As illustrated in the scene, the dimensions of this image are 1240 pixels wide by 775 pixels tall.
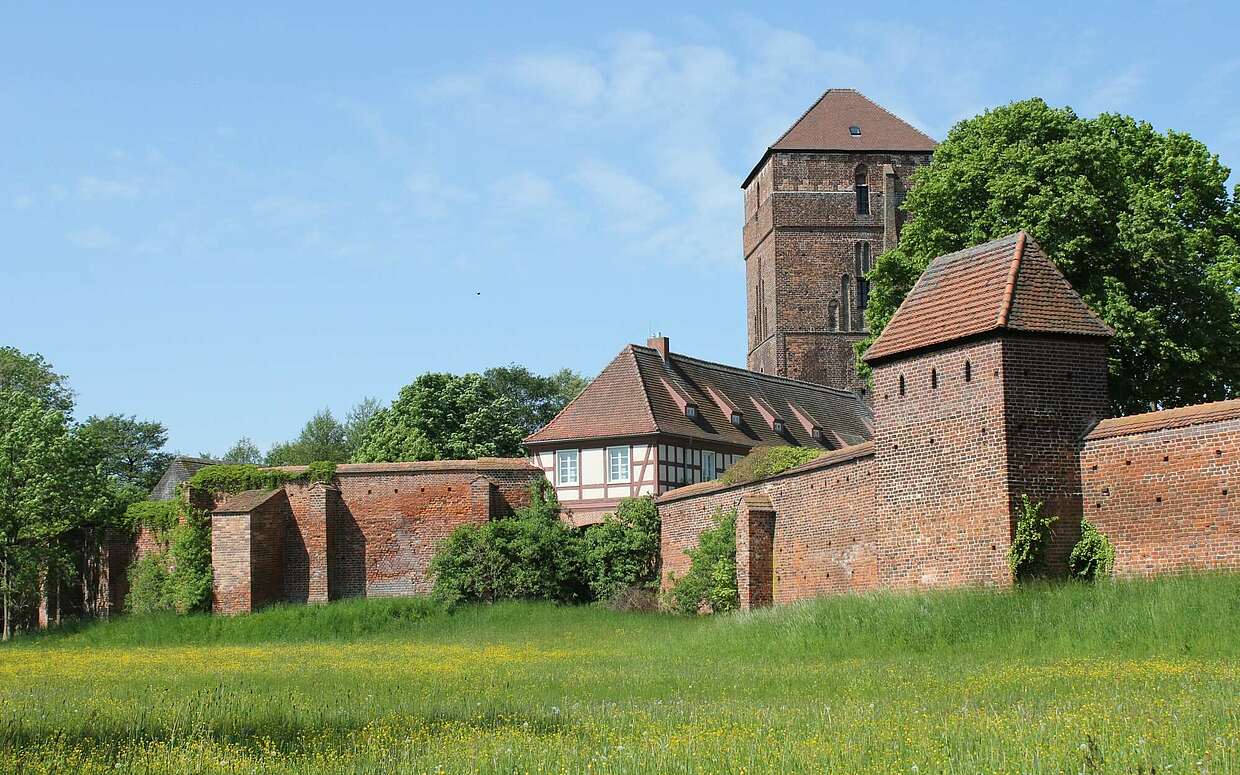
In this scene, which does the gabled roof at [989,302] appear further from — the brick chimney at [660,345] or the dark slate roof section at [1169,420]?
the brick chimney at [660,345]

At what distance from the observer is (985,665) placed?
55.0 ft

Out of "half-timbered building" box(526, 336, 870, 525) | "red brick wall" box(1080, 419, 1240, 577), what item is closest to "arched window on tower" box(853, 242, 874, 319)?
"half-timbered building" box(526, 336, 870, 525)

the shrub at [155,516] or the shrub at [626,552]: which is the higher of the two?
the shrub at [155,516]

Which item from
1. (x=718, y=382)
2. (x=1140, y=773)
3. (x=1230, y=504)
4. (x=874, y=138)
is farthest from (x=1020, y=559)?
(x=874, y=138)

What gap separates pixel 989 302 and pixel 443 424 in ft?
135

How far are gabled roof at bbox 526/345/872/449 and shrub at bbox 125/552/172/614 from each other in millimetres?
11275

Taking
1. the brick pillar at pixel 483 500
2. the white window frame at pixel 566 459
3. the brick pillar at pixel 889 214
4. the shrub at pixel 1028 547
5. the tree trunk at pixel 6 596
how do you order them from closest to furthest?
the shrub at pixel 1028 547, the brick pillar at pixel 483 500, the tree trunk at pixel 6 596, the white window frame at pixel 566 459, the brick pillar at pixel 889 214

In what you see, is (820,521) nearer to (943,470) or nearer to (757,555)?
(757,555)

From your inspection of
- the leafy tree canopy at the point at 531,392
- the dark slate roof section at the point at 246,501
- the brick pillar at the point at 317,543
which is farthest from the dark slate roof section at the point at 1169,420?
the leafy tree canopy at the point at 531,392

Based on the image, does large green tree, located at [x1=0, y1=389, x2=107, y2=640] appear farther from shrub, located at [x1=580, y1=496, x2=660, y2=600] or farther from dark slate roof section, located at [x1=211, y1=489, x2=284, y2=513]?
shrub, located at [x1=580, y1=496, x2=660, y2=600]

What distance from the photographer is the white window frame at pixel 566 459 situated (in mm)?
44344

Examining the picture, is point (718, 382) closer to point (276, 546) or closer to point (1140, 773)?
point (276, 546)

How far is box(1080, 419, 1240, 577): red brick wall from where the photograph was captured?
18891 millimetres

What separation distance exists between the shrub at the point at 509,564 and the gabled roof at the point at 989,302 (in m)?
15.2
